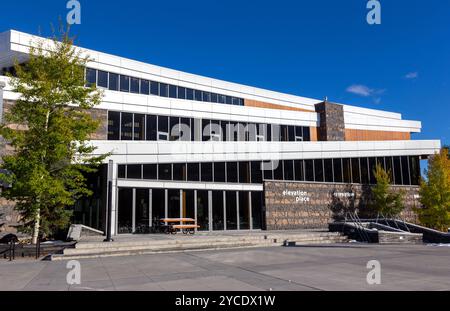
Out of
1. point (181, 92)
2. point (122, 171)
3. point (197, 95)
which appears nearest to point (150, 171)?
point (122, 171)

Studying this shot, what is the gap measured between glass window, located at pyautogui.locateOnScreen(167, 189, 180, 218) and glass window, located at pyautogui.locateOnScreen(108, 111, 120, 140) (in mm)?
5436

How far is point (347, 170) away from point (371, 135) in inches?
687

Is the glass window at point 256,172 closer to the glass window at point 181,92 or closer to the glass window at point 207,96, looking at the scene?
the glass window at point 181,92

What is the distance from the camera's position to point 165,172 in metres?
23.5

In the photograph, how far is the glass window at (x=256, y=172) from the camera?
27.0 metres

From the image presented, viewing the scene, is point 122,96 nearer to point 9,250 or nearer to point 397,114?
point 9,250

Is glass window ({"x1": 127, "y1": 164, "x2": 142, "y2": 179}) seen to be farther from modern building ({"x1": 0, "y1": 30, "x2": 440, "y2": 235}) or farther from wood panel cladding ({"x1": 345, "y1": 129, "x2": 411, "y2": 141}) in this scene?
wood panel cladding ({"x1": 345, "y1": 129, "x2": 411, "y2": 141})

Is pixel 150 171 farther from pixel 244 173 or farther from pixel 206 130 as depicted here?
pixel 206 130

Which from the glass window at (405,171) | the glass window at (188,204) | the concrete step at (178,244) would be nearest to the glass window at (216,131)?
the glass window at (188,204)

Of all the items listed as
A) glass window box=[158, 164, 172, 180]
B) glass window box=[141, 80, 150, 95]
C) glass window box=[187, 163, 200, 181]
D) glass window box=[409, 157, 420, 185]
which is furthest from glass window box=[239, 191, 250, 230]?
glass window box=[409, 157, 420, 185]

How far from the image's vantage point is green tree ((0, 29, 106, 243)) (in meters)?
14.9

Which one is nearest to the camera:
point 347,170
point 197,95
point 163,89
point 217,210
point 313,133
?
point 217,210

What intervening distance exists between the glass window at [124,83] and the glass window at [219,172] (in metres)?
11.3
